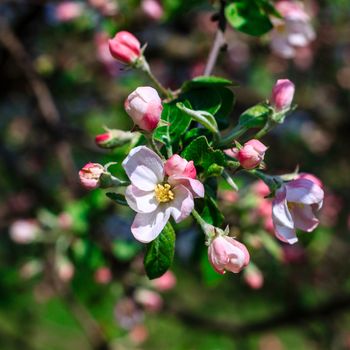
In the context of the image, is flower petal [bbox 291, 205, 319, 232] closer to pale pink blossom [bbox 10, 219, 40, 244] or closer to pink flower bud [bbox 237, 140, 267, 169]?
pink flower bud [bbox 237, 140, 267, 169]

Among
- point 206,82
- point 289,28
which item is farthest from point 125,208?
point 206,82

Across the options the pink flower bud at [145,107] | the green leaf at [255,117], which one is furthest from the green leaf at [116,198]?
the green leaf at [255,117]

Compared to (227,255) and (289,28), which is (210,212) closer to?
(227,255)

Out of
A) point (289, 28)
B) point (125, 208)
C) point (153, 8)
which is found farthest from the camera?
point (125, 208)

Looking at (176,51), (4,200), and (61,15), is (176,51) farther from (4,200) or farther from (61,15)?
(4,200)

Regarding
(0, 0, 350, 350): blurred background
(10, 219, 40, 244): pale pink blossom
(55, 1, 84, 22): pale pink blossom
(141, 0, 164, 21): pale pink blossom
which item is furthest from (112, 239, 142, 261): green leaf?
(55, 1, 84, 22): pale pink blossom

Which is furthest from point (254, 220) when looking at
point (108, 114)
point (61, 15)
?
point (108, 114)
